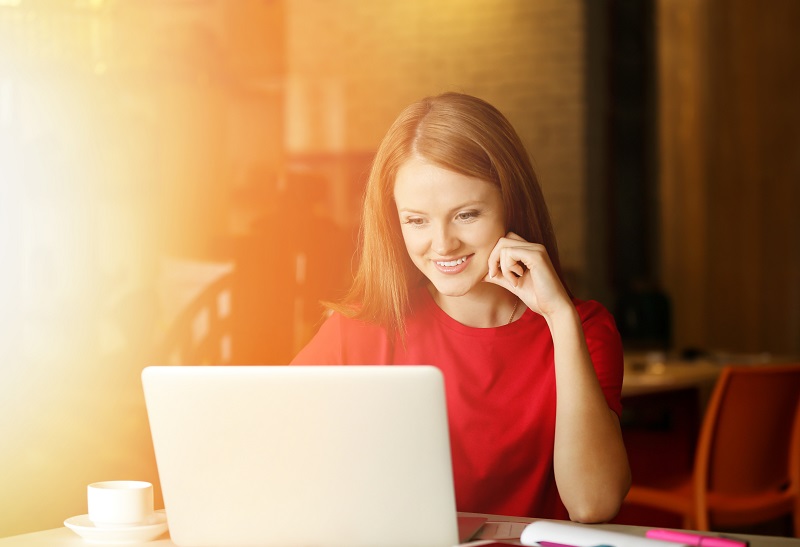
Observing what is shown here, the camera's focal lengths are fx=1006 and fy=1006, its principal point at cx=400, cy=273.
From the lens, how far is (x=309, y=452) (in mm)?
1181

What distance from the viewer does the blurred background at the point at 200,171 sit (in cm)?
217

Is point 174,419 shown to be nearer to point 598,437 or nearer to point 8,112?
point 598,437

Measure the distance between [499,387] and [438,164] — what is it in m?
0.42

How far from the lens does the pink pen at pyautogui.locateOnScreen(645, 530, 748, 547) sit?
1191mm

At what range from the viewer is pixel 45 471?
218 cm

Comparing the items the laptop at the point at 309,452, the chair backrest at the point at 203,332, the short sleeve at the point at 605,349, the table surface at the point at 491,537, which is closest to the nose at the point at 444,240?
the short sleeve at the point at 605,349

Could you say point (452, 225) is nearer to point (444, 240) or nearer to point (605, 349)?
point (444, 240)

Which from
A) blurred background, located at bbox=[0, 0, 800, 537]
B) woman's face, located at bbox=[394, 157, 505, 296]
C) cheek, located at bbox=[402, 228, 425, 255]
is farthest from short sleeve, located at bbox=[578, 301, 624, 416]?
blurred background, located at bbox=[0, 0, 800, 537]

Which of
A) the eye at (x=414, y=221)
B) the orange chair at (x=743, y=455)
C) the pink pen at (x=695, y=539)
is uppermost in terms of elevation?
the eye at (x=414, y=221)

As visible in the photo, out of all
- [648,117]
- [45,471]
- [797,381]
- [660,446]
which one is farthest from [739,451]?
[648,117]

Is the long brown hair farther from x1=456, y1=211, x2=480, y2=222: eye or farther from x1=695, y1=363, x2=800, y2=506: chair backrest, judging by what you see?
x1=695, y1=363, x2=800, y2=506: chair backrest

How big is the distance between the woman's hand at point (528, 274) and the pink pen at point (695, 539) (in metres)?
0.44

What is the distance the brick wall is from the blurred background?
0.01m

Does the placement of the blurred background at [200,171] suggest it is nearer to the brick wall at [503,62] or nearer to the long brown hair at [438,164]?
the brick wall at [503,62]
